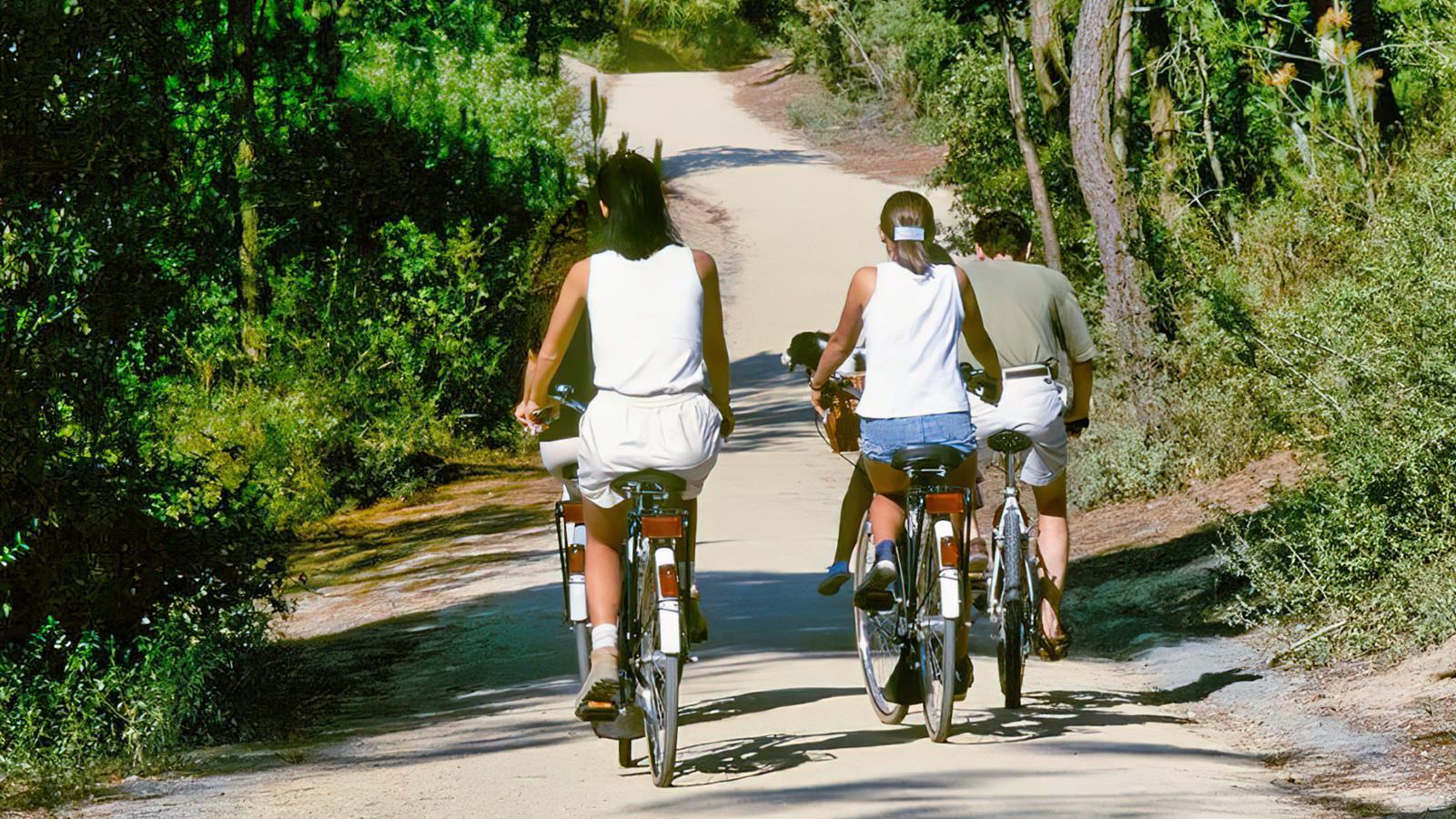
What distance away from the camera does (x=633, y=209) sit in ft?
20.1

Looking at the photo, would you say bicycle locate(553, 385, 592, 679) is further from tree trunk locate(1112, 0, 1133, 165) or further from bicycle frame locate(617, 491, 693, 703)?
tree trunk locate(1112, 0, 1133, 165)

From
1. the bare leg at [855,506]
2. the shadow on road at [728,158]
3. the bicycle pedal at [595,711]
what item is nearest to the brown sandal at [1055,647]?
the bare leg at [855,506]

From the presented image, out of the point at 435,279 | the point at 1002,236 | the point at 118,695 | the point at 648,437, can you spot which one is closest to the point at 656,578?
the point at 648,437

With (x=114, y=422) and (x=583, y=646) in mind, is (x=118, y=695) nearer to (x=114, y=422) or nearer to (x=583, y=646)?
(x=114, y=422)

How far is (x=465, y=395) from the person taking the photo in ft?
64.6

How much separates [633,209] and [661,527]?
1.02m

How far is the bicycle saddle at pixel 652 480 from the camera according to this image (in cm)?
598

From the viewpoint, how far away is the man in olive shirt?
7.52 metres

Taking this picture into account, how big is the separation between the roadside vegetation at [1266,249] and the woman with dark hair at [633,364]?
12.3 ft

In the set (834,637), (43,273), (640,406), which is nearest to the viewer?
(640,406)

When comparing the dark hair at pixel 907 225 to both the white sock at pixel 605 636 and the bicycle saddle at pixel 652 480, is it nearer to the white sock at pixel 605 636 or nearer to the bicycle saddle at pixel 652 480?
the bicycle saddle at pixel 652 480

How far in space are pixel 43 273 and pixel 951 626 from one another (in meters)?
4.31

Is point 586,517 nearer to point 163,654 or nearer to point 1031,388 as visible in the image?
point 1031,388

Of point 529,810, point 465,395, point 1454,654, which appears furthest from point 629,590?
point 465,395
